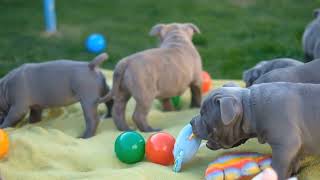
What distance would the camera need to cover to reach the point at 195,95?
4.70m

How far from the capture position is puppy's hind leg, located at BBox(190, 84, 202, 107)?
4659mm

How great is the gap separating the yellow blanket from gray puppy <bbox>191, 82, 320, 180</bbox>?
234mm

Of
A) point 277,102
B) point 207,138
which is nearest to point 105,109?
point 207,138

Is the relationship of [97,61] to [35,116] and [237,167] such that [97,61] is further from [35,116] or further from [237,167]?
[237,167]

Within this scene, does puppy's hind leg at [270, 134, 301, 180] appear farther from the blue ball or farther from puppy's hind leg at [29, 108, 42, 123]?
the blue ball

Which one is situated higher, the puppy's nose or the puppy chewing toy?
the puppy's nose

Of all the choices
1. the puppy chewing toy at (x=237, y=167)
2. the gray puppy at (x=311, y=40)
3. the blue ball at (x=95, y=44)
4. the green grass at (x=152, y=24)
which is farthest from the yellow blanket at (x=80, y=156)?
the blue ball at (x=95, y=44)

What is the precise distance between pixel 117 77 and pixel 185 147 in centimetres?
105

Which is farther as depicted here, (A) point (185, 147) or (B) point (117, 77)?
(B) point (117, 77)

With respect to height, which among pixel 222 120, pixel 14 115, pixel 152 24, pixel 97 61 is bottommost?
pixel 152 24

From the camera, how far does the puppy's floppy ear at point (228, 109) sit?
299 cm

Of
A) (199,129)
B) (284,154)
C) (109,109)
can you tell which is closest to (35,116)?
(109,109)

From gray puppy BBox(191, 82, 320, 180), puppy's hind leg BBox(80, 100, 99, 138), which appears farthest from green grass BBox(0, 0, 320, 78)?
gray puppy BBox(191, 82, 320, 180)

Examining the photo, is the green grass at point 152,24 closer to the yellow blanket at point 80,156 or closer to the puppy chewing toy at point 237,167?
the yellow blanket at point 80,156
